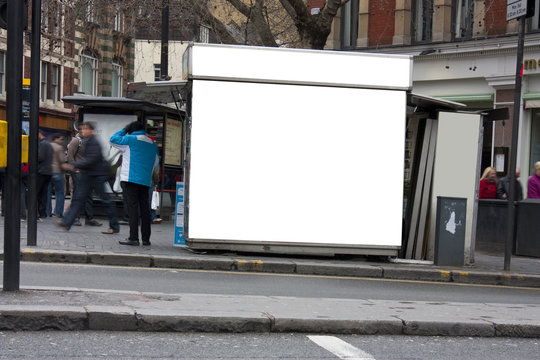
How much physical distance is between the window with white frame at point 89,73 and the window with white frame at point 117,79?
1.55 meters

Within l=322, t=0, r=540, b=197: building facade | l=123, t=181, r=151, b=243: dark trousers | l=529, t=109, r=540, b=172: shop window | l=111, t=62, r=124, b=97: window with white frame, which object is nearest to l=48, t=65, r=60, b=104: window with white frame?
l=111, t=62, r=124, b=97: window with white frame

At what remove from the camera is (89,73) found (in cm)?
4303

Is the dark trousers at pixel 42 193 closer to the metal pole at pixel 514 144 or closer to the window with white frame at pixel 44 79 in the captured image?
the metal pole at pixel 514 144

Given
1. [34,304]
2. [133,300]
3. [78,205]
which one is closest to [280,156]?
[78,205]

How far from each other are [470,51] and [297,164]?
1207cm

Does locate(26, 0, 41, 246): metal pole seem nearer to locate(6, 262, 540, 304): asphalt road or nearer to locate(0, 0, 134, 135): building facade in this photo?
locate(6, 262, 540, 304): asphalt road

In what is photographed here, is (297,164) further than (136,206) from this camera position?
No

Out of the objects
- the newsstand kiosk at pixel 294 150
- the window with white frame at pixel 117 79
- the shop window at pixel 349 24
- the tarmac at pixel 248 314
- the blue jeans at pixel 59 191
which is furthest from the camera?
the window with white frame at pixel 117 79

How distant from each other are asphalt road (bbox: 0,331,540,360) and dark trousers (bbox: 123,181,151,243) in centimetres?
552

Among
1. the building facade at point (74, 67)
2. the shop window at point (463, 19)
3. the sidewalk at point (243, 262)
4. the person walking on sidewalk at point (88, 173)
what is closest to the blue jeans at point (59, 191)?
the person walking on sidewalk at point (88, 173)

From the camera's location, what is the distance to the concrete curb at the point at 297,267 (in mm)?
9883

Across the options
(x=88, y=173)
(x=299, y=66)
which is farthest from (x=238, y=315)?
(x=88, y=173)

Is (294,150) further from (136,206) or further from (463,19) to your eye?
(463,19)

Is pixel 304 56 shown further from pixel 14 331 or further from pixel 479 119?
pixel 14 331
